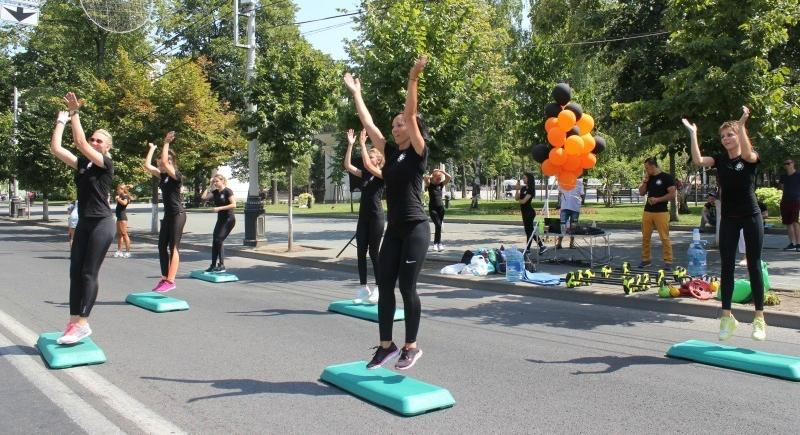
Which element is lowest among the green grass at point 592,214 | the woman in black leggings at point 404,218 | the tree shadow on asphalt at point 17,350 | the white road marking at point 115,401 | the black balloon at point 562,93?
the white road marking at point 115,401

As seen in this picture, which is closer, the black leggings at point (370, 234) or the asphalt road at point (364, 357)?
the asphalt road at point (364, 357)

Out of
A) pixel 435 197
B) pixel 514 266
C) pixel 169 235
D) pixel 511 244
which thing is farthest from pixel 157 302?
pixel 511 244

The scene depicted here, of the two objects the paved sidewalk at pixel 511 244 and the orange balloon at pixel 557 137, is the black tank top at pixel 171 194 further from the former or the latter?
the orange balloon at pixel 557 137

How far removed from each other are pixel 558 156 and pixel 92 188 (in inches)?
260

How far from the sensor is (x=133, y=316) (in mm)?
7961

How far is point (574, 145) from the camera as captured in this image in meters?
9.48

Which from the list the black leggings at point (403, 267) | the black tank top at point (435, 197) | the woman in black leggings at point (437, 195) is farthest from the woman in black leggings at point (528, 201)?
the black leggings at point (403, 267)

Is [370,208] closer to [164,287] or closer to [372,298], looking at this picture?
[372,298]

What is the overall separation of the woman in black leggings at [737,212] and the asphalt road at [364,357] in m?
0.72

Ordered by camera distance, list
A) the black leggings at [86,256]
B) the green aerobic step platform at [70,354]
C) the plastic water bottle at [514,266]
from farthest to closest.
A: the plastic water bottle at [514,266] → the black leggings at [86,256] → the green aerobic step platform at [70,354]

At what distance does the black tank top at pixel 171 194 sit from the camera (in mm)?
9094

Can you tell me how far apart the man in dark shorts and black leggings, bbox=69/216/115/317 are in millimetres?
13672

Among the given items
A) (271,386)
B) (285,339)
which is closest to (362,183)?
(285,339)

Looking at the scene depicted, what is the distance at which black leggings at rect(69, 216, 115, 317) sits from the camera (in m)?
5.79
